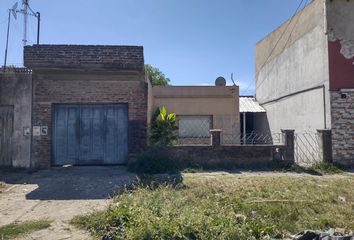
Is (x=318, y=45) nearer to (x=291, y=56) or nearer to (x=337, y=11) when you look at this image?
(x=337, y=11)

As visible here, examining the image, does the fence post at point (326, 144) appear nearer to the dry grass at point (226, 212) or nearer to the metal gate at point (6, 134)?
the dry grass at point (226, 212)

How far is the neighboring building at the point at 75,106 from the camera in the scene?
11133 millimetres

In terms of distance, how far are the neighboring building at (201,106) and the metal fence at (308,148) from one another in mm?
4651

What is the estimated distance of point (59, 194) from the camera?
25.7 feet

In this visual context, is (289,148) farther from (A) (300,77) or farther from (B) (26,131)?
(B) (26,131)

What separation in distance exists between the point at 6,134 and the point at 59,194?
15.6 ft

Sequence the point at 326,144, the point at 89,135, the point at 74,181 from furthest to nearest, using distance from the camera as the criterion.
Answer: the point at 326,144
the point at 89,135
the point at 74,181

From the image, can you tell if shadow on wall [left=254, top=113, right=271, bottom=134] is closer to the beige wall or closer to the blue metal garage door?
the beige wall

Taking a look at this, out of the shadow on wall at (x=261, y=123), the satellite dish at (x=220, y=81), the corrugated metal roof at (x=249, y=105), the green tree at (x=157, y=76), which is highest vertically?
the green tree at (x=157, y=76)

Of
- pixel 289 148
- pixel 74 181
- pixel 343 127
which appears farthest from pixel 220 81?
pixel 74 181

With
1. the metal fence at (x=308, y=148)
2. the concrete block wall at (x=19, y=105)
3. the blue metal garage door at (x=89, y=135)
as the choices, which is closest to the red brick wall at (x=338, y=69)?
the metal fence at (x=308, y=148)

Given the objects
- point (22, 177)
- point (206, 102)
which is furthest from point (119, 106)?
point (206, 102)

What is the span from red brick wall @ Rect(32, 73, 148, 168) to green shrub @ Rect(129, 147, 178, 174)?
1.52 feet

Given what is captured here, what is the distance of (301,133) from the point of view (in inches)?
612
